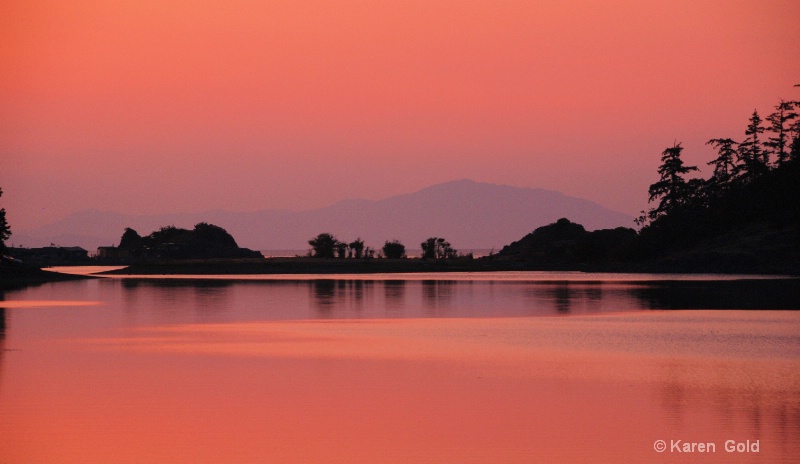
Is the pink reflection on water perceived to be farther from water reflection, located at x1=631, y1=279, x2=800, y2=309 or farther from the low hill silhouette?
the low hill silhouette

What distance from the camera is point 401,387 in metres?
22.0

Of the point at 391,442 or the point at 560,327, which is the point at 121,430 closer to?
the point at 391,442

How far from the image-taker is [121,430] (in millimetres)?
17234

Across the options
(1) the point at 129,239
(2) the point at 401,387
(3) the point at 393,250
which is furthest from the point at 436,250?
(2) the point at 401,387

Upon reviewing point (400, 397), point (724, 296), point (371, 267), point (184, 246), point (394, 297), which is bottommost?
point (400, 397)

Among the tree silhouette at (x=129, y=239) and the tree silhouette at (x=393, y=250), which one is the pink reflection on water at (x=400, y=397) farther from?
the tree silhouette at (x=129, y=239)

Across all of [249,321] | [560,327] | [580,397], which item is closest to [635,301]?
[560,327]

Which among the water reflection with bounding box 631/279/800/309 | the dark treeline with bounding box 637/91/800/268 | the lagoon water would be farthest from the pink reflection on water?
the dark treeline with bounding box 637/91/800/268

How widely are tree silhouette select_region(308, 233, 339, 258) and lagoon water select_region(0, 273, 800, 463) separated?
8916cm

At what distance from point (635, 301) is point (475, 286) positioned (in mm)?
21478

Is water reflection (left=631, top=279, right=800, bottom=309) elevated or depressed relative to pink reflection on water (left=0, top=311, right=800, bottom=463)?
elevated

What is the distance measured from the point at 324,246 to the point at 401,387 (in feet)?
369

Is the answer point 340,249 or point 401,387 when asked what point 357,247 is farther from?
point 401,387

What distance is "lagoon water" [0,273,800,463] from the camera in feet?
52.7
